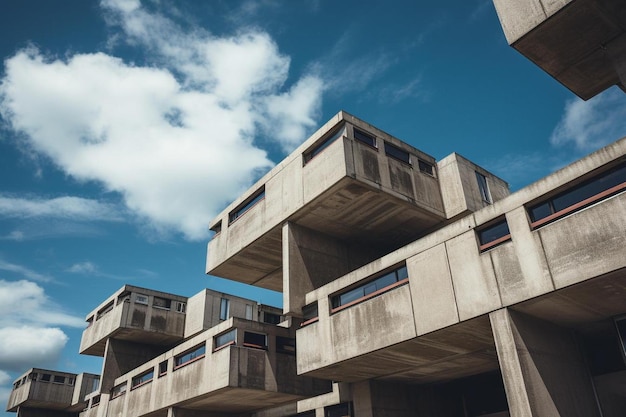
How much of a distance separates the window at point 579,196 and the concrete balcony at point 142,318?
3083 centimetres

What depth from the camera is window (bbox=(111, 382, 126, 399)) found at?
1383 inches

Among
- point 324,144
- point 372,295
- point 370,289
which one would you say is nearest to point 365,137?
point 324,144

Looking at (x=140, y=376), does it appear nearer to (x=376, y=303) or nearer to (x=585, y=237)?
(x=376, y=303)

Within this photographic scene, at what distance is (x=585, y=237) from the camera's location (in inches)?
533

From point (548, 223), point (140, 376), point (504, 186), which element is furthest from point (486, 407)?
point (140, 376)

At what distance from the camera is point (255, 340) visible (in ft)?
82.9

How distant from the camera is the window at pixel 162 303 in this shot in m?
39.3

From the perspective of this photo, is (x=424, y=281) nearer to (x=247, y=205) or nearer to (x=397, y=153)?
(x=397, y=153)

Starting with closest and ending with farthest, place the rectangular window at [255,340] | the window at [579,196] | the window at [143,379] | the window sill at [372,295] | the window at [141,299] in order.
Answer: the window at [579,196]
the window sill at [372,295]
the rectangular window at [255,340]
the window at [143,379]
the window at [141,299]

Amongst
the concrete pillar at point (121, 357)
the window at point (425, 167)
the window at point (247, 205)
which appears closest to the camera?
the window at point (425, 167)

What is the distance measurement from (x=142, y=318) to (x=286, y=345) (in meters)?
16.7

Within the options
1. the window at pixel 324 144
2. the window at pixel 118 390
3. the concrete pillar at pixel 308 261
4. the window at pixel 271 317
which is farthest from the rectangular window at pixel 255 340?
the window at pixel 118 390

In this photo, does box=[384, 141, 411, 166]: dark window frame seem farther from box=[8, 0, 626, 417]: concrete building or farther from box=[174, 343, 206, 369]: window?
box=[174, 343, 206, 369]: window

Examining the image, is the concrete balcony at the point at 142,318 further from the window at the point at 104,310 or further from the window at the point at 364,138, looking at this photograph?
the window at the point at 364,138
